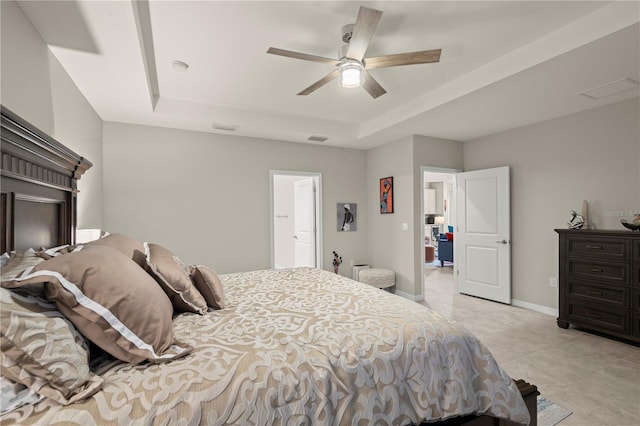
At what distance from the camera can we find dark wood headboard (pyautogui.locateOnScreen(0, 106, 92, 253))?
4.74 feet

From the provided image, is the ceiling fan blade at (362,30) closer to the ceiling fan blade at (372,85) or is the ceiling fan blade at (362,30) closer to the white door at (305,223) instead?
the ceiling fan blade at (372,85)

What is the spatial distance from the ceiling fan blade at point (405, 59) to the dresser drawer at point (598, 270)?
9.11 feet

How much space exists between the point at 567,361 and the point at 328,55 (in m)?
3.40

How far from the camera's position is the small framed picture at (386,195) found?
5156 millimetres

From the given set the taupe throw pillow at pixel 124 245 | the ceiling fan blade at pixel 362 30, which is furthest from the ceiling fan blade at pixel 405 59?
the taupe throw pillow at pixel 124 245

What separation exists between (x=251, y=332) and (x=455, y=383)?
36.3 inches

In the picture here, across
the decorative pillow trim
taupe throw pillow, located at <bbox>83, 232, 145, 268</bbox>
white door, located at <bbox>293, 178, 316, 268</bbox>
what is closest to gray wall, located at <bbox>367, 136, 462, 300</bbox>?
white door, located at <bbox>293, 178, 316, 268</bbox>

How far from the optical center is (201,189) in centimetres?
447

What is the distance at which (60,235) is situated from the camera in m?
2.16

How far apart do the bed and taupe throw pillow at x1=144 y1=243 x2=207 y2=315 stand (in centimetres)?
3

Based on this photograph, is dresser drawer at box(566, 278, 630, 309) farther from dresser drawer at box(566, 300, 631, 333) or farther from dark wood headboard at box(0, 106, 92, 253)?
dark wood headboard at box(0, 106, 92, 253)

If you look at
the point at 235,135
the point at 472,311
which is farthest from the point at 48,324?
the point at 472,311

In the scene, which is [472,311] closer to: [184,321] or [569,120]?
[569,120]

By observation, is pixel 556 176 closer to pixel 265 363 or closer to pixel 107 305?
pixel 265 363
